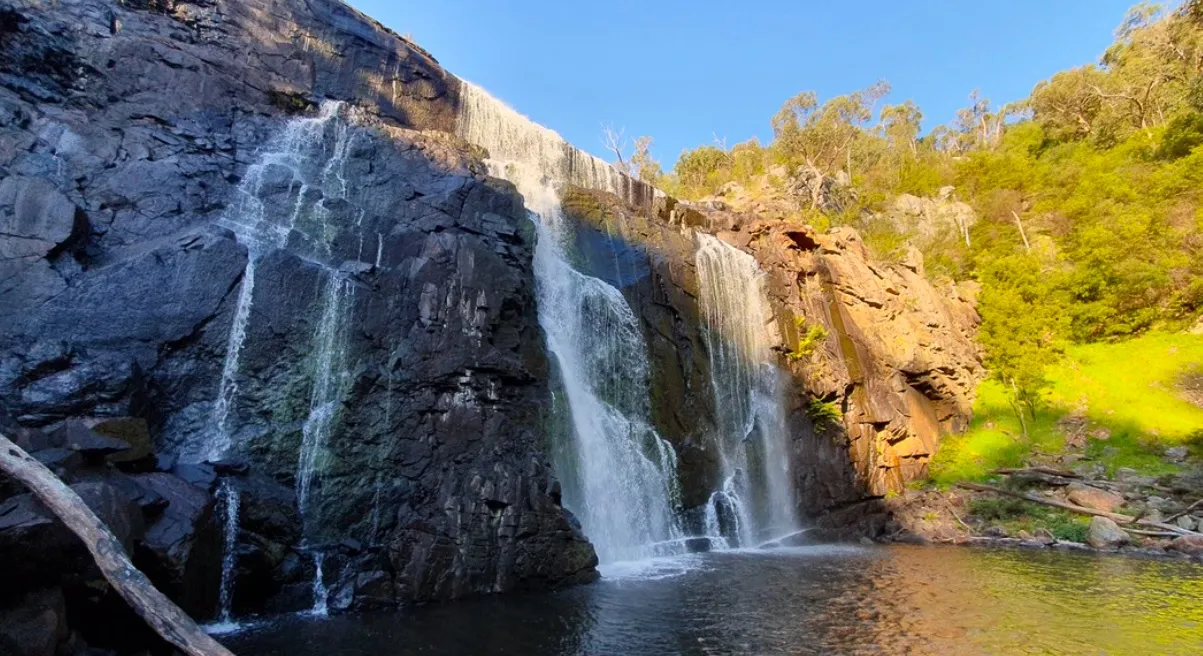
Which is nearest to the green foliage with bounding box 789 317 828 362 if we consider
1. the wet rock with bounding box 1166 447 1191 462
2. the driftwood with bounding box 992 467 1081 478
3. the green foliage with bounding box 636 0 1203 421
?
the green foliage with bounding box 636 0 1203 421

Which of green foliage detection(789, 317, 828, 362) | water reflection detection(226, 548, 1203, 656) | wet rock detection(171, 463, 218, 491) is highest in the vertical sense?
green foliage detection(789, 317, 828, 362)

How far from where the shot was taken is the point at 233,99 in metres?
20.6

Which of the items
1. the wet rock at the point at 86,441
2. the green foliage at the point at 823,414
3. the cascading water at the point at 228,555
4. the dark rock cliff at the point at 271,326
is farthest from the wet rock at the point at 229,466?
the green foliage at the point at 823,414

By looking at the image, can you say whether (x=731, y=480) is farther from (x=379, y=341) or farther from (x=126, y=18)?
(x=126, y=18)

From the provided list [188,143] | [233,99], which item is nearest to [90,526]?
[188,143]

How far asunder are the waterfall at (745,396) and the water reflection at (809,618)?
7174 millimetres

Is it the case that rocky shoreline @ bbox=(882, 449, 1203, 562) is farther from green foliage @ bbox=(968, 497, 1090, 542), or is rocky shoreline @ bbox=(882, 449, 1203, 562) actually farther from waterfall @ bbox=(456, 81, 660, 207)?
waterfall @ bbox=(456, 81, 660, 207)

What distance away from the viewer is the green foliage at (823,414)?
84.5 feet

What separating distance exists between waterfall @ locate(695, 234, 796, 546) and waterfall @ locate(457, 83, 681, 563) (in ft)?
12.4

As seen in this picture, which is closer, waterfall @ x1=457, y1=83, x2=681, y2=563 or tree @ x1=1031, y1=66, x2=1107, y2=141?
waterfall @ x1=457, y1=83, x2=681, y2=563

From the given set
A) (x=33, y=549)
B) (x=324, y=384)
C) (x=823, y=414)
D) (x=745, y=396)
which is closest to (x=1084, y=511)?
(x=823, y=414)

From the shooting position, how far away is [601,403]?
66.0ft

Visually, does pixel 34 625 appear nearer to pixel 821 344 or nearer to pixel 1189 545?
pixel 1189 545

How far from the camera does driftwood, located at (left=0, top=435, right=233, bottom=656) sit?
6289 millimetres
